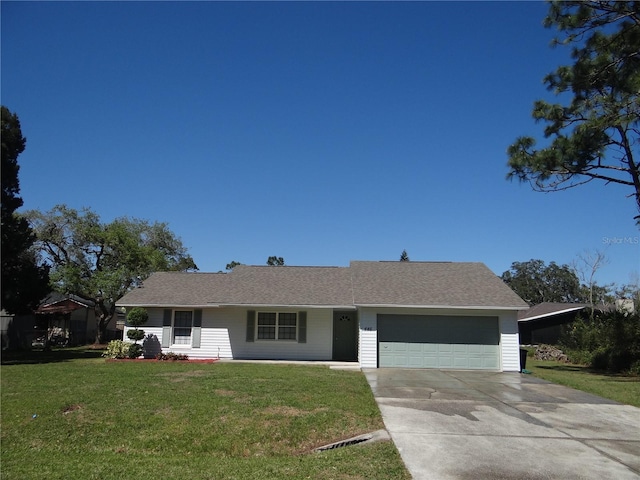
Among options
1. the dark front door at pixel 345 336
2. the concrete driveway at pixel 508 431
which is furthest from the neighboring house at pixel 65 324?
the concrete driveway at pixel 508 431

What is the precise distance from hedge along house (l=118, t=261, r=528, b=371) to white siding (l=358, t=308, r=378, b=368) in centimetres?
4

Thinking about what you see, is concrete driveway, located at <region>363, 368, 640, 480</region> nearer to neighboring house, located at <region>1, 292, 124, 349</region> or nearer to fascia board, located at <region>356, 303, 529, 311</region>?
fascia board, located at <region>356, 303, 529, 311</region>

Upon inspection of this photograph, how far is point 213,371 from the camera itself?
14.8 meters

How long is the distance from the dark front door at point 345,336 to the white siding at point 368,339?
215 cm

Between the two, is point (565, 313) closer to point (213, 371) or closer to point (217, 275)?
point (217, 275)

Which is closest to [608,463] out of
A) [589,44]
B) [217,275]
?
[589,44]

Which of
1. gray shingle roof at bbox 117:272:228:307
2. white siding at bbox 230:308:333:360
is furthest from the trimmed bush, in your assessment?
white siding at bbox 230:308:333:360

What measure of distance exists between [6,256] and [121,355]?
593cm

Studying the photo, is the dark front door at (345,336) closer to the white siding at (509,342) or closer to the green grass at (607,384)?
the white siding at (509,342)

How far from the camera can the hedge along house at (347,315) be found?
1795 centimetres

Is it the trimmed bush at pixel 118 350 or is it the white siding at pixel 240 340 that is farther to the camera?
the white siding at pixel 240 340

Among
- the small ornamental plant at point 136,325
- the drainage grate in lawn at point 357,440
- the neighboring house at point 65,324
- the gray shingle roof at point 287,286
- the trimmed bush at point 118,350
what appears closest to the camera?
the drainage grate in lawn at point 357,440

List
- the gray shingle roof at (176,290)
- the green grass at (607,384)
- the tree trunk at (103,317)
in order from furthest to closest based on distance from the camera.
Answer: the tree trunk at (103,317) → the gray shingle roof at (176,290) → the green grass at (607,384)

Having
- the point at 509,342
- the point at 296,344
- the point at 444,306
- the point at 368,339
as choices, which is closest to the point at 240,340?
the point at 296,344
